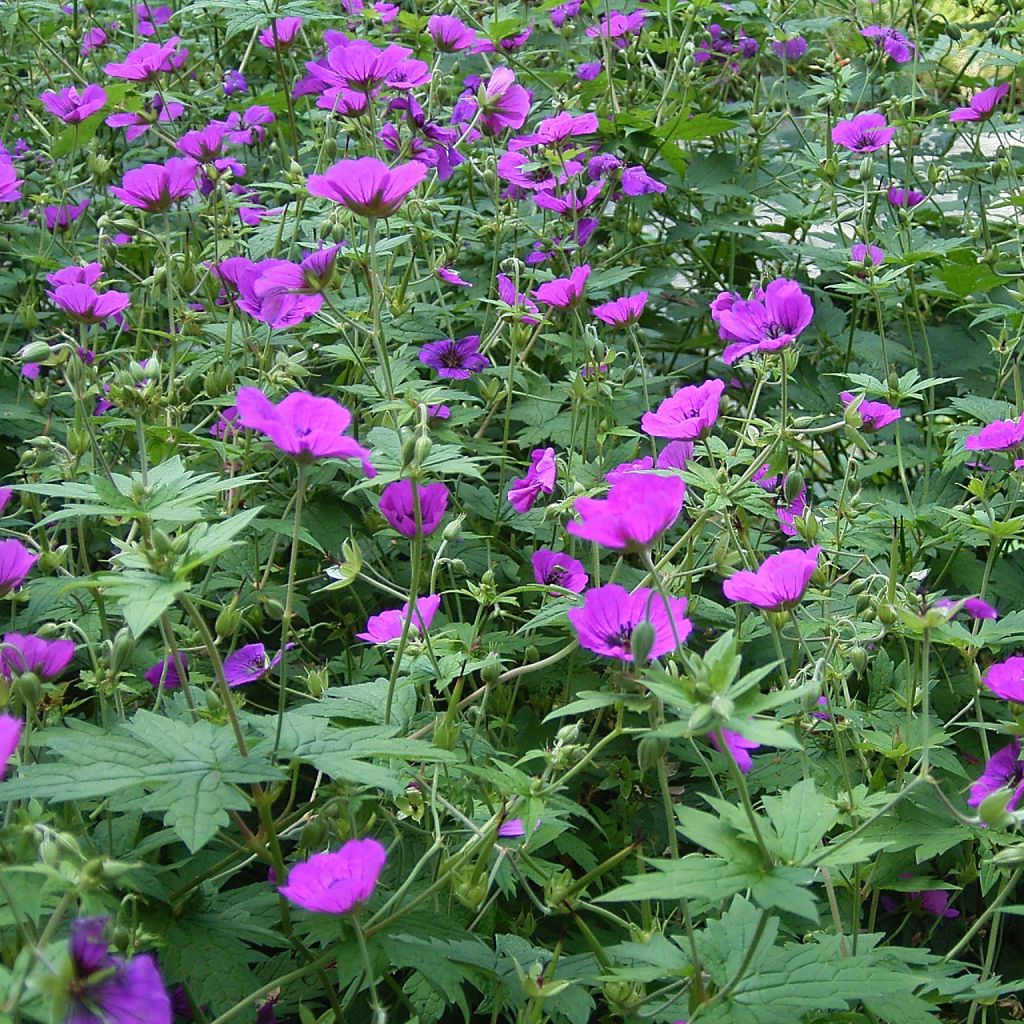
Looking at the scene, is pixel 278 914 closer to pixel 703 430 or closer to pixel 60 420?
pixel 703 430

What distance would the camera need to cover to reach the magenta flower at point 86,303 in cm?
164

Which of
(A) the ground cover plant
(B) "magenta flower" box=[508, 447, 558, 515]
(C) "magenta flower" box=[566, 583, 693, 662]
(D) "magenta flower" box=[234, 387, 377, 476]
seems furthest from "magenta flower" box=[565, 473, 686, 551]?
(B) "magenta flower" box=[508, 447, 558, 515]

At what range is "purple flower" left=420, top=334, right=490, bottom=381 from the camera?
6.79 ft

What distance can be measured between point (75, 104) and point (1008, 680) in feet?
6.49

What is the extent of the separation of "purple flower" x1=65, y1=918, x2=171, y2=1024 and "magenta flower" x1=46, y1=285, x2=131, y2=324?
1110mm

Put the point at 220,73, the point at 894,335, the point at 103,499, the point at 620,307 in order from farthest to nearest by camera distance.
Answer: the point at 220,73
the point at 894,335
the point at 620,307
the point at 103,499

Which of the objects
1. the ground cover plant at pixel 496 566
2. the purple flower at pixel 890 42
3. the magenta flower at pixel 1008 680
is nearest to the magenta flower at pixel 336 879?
the ground cover plant at pixel 496 566

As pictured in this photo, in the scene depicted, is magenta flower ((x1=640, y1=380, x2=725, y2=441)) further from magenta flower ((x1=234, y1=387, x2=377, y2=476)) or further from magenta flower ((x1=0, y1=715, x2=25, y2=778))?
magenta flower ((x1=0, y1=715, x2=25, y2=778))

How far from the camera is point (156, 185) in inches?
71.6

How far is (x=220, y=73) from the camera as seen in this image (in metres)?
3.03

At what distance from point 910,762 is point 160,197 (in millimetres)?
1423

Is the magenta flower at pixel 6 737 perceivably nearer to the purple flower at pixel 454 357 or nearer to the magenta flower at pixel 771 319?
the magenta flower at pixel 771 319

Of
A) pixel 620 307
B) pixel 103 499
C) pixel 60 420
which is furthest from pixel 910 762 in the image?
pixel 60 420

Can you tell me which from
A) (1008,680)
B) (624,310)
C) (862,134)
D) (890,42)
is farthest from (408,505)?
(890,42)
